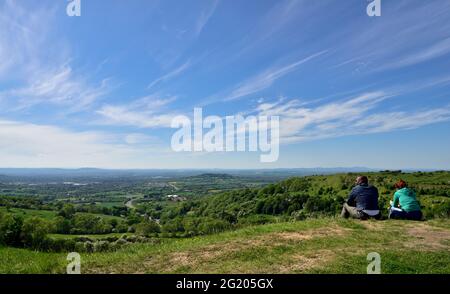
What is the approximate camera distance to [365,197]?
48.3 feet

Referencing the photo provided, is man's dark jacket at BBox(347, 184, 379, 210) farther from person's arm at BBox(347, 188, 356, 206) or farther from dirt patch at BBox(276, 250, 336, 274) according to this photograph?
dirt patch at BBox(276, 250, 336, 274)

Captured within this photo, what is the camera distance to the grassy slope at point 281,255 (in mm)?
8695

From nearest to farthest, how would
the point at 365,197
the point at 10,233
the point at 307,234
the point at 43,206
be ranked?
the point at 307,234 → the point at 10,233 → the point at 365,197 → the point at 43,206

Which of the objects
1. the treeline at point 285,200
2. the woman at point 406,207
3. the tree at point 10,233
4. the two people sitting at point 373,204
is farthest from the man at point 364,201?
the treeline at point 285,200

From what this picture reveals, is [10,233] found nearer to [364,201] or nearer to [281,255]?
[281,255]

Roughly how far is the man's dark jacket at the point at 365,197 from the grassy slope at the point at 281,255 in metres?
1.86

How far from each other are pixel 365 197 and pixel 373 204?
0.55 metres

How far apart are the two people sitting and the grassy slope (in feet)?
6.09

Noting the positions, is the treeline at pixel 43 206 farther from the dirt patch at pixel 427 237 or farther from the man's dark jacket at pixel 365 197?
the dirt patch at pixel 427 237

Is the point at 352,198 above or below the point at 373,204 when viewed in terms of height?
above

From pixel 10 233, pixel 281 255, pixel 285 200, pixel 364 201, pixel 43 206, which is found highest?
pixel 364 201

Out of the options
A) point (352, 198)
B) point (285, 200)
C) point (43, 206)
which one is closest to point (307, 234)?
point (352, 198)

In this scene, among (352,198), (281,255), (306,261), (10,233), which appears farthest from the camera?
(352,198)
